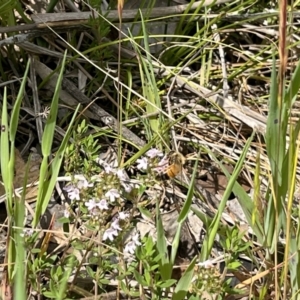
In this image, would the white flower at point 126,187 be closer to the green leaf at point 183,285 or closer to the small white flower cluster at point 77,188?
the small white flower cluster at point 77,188

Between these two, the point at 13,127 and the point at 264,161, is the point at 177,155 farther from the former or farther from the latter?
the point at 13,127

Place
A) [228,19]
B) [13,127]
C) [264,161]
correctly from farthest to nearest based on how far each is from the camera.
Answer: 1. [228,19]
2. [264,161]
3. [13,127]

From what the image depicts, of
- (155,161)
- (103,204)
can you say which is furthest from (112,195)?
(155,161)

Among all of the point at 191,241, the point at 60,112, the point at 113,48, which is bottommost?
the point at 191,241

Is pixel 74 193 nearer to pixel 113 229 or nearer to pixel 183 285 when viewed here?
pixel 113 229

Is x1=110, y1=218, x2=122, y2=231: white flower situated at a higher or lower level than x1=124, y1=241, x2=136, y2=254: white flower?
higher

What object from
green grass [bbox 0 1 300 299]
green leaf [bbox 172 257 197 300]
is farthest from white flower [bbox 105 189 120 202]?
green leaf [bbox 172 257 197 300]

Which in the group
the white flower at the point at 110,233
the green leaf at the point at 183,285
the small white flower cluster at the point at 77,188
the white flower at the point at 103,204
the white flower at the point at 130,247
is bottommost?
the green leaf at the point at 183,285

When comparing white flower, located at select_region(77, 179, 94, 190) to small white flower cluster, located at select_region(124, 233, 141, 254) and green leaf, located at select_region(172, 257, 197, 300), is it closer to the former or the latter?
small white flower cluster, located at select_region(124, 233, 141, 254)

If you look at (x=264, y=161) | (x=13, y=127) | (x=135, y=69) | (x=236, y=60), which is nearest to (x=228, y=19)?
(x=236, y=60)

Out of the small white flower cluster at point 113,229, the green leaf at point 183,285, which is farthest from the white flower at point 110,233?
the green leaf at point 183,285

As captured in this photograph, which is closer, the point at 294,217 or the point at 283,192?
the point at 283,192
